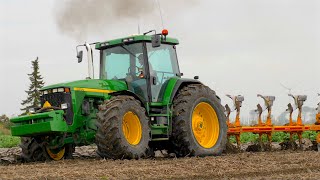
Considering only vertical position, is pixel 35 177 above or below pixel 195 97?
below

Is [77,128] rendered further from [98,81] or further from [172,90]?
[172,90]

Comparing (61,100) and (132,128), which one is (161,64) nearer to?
(132,128)

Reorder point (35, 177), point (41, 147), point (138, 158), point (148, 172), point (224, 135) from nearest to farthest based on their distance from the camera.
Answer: point (35, 177)
point (148, 172)
point (138, 158)
point (41, 147)
point (224, 135)

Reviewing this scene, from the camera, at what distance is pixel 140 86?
11.5 metres

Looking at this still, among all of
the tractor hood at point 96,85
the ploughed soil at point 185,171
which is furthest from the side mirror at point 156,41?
the ploughed soil at point 185,171

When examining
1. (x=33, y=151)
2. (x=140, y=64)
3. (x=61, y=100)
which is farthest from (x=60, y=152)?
(x=140, y=64)

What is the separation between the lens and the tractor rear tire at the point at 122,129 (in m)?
9.75

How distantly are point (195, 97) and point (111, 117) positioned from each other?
260 cm

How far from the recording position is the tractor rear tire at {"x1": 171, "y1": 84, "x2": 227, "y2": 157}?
11.4 metres

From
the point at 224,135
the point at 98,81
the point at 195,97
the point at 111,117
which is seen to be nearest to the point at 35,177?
the point at 111,117

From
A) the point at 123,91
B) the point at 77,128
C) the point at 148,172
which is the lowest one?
the point at 148,172

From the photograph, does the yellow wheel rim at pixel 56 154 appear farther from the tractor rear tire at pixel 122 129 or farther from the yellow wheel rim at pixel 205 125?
the yellow wheel rim at pixel 205 125

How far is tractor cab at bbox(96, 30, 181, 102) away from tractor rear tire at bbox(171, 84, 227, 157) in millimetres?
562

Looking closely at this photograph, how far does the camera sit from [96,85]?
1105 centimetres
